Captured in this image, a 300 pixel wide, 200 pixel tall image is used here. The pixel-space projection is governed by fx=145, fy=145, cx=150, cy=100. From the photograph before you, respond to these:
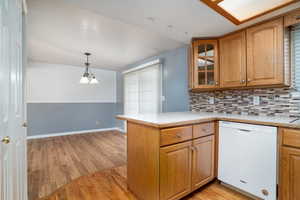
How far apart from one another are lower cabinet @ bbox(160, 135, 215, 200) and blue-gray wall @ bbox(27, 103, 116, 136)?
4.31 metres

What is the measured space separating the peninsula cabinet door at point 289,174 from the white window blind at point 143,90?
238 cm

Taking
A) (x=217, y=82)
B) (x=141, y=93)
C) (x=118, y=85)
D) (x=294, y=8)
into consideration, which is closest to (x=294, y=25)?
(x=294, y=8)

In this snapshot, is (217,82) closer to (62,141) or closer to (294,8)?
(294,8)

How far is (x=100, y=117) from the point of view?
5332 millimetres

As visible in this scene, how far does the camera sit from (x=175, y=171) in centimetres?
147

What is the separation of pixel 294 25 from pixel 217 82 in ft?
3.36

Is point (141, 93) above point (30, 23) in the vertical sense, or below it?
below

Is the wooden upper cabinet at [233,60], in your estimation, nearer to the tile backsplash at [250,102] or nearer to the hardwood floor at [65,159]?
the tile backsplash at [250,102]

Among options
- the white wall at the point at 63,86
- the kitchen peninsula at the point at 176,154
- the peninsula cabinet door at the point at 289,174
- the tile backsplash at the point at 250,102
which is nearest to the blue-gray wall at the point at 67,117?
the white wall at the point at 63,86

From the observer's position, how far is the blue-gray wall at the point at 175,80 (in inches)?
114

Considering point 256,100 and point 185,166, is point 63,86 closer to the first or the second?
point 185,166

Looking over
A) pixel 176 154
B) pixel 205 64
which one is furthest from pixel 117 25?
pixel 176 154

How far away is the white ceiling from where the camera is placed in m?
1.53

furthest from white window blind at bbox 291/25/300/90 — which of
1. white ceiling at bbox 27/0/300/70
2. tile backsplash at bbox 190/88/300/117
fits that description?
white ceiling at bbox 27/0/300/70
